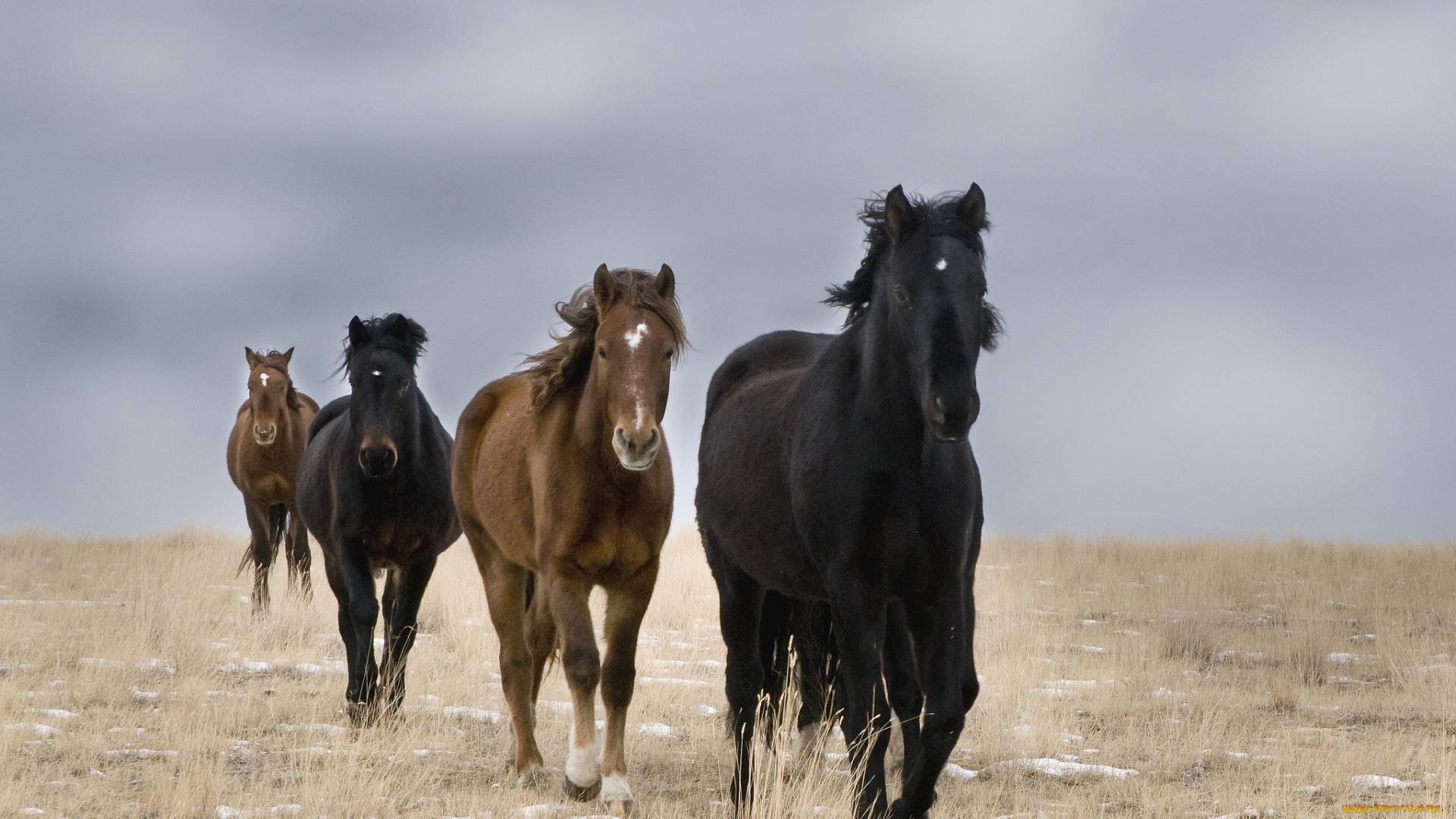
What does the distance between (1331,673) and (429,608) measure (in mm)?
8507

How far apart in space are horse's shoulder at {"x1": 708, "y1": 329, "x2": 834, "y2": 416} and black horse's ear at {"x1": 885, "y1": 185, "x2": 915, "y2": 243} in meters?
2.05

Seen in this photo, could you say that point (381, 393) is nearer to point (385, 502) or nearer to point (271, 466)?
point (385, 502)

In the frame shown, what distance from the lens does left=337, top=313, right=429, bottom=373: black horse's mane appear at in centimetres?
767

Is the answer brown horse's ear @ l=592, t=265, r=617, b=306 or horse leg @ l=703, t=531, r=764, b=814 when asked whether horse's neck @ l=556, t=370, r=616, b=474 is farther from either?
horse leg @ l=703, t=531, r=764, b=814

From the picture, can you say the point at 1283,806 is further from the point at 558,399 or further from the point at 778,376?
the point at 558,399

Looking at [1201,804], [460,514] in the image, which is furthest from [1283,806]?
[460,514]

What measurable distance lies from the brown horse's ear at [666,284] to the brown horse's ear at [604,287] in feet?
0.66

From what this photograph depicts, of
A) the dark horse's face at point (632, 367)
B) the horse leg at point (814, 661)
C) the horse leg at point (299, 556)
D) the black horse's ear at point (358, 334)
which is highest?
the black horse's ear at point (358, 334)

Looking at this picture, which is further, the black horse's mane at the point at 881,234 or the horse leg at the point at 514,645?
the horse leg at the point at 514,645

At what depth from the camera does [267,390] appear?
12.2 metres

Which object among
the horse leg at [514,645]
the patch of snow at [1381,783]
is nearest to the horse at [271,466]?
the horse leg at [514,645]

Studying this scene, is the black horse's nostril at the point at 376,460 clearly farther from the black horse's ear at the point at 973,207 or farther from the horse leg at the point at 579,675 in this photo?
the black horse's ear at the point at 973,207

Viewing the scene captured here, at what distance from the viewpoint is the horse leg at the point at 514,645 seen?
6.06 meters

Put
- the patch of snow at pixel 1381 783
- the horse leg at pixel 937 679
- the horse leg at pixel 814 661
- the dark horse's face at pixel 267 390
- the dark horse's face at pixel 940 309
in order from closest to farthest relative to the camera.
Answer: the dark horse's face at pixel 940 309 < the horse leg at pixel 937 679 < the patch of snow at pixel 1381 783 < the horse leg at pixel 814 661 < the dark horse's face at pixel 267 390
